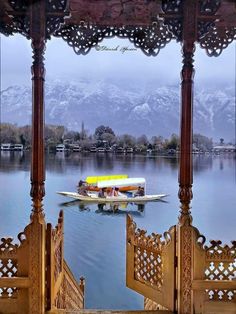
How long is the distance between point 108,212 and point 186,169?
17325 millimetres

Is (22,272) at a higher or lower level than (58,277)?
higher

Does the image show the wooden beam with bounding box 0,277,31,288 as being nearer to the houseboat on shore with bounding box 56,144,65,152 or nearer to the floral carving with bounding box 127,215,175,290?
the floral carving with bounding box 127,215,175,290

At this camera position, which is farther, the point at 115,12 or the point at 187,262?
the point at 115,12

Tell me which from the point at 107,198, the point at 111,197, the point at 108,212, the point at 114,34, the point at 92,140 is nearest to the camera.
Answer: the point at 114,34

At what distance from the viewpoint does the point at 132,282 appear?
2666 mm

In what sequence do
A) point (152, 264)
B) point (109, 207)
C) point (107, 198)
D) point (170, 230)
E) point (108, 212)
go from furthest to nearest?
point (109, 207), point (108, 212), point (107, 198), point (152, 264), point (170, 230)

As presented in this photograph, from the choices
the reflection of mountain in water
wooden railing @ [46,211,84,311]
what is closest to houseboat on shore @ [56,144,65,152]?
the reflection of mountain in water

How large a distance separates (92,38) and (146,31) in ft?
1.24

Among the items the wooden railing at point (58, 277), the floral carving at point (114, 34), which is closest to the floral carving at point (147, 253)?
the wooden railing at point (58, 277)

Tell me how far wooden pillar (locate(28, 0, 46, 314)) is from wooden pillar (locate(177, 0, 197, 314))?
811 millimetres

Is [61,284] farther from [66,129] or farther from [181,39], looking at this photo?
[66,129]

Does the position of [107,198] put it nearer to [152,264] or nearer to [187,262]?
[152,264]

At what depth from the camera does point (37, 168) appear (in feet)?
7.47

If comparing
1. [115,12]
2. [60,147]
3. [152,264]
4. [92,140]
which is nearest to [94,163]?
[92,140]
